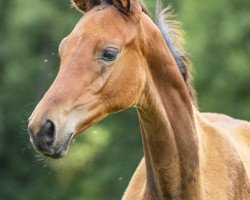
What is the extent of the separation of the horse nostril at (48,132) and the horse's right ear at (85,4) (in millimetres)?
1235

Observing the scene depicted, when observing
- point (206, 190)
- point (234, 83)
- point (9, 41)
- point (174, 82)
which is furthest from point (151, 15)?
point (9, 41)

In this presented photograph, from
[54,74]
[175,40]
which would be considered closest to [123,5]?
[175,40]

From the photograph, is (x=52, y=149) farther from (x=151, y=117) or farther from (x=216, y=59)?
(x=216, y=59)

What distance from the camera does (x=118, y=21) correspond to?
8.92 m

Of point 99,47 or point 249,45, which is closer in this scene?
point 99,47

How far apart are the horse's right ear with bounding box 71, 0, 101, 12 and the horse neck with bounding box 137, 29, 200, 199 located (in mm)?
552

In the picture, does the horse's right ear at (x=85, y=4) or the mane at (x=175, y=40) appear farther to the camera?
the mane at (x=175, y=40)

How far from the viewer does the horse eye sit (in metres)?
8.67

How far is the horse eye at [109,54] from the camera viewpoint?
867 cm

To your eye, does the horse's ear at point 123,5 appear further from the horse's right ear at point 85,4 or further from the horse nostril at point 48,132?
Answer: the horse nostril at point 48,132

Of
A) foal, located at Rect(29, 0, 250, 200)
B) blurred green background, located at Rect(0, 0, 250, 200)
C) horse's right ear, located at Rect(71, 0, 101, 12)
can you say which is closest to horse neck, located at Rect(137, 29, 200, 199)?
foal, located at Rect(29, 0, 250, 200)

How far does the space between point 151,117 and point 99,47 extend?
0.78 m

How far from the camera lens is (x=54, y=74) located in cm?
2909

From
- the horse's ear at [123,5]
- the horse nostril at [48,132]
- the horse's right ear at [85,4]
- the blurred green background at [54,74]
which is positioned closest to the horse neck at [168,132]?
the horse's ear at [123,5]
